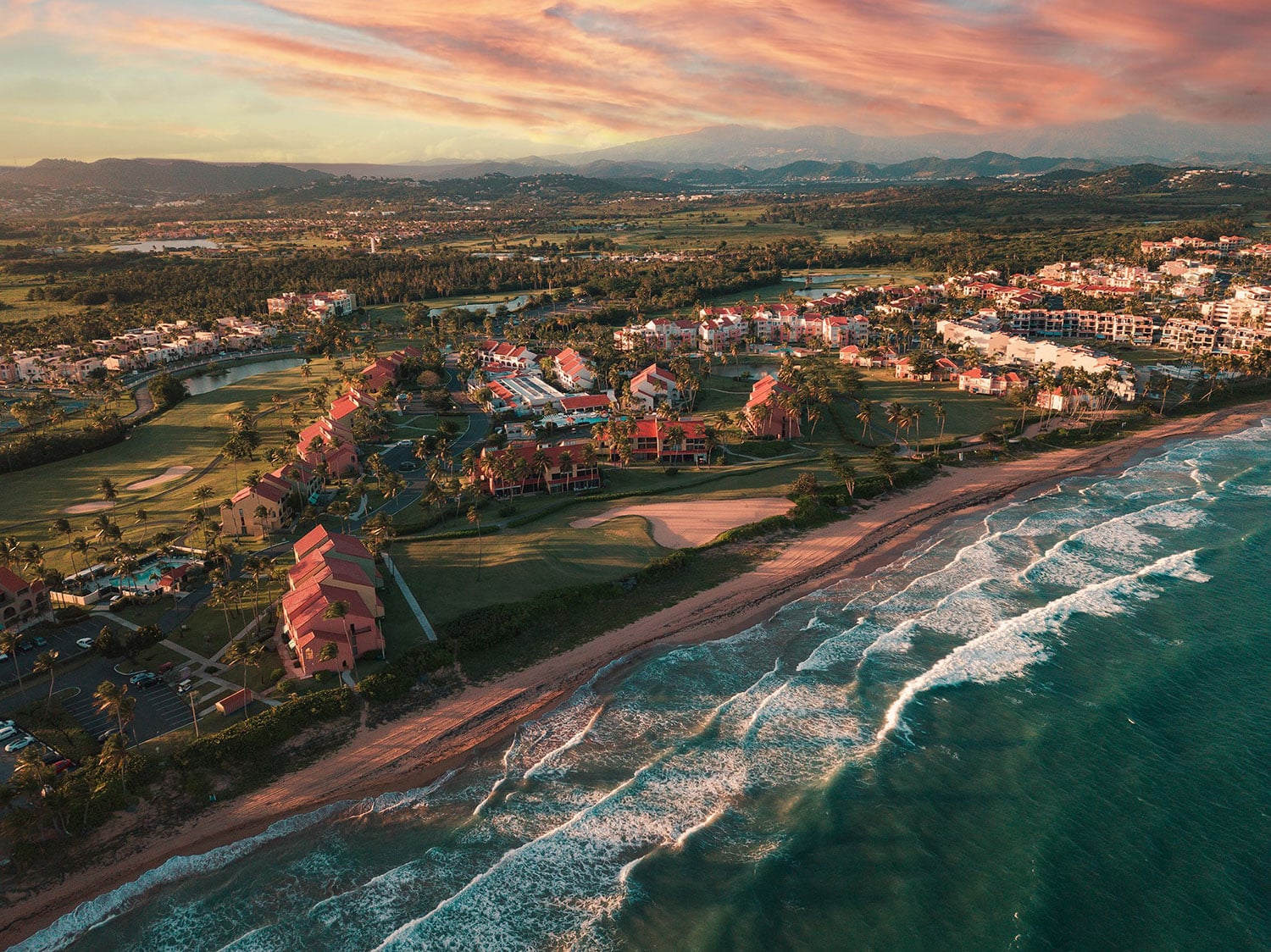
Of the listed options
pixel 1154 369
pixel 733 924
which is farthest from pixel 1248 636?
pixel 1154 369

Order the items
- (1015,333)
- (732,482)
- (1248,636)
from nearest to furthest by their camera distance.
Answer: (1248,636) < (732,482) < (1015,333)

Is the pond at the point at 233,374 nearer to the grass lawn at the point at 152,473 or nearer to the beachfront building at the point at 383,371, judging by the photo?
the grass lawn at the point at 152,473

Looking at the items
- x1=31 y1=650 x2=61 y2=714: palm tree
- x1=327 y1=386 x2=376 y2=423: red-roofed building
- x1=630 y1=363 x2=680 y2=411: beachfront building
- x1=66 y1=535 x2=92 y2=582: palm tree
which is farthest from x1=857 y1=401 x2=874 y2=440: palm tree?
x1=31 y1=650 x2=61 y2=714: palm tree

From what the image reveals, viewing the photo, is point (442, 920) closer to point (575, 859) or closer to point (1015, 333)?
point (575, 859)

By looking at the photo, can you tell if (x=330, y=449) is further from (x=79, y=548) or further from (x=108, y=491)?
(x=79, y=548)

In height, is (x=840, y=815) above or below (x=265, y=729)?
below

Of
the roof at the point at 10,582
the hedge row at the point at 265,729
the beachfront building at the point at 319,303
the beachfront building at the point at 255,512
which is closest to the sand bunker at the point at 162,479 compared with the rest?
the beachfront building at the point at 255,512

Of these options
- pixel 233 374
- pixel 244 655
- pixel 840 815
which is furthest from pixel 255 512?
pixel 233 374
